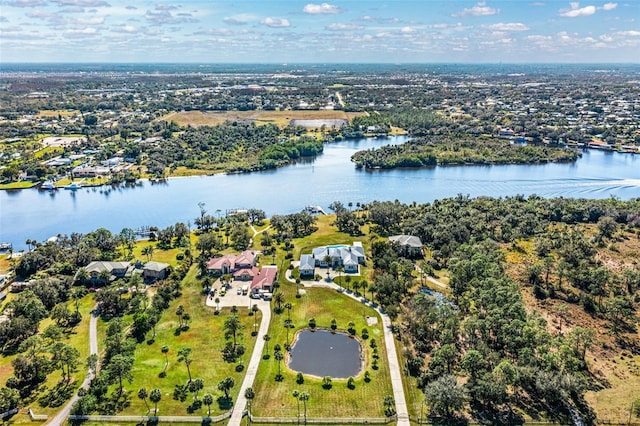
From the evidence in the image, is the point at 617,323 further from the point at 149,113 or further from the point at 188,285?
the point at 149,113

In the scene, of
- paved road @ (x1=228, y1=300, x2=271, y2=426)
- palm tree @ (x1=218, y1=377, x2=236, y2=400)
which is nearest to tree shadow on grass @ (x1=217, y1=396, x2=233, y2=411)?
palm tree @ (x1=218, y1=377, x2=236, y2=400)

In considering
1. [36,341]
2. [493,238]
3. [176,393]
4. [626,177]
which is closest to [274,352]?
[176,393]

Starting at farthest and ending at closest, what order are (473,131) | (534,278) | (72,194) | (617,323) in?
(473,131) → (72,194) → (534,278) → (617,323)

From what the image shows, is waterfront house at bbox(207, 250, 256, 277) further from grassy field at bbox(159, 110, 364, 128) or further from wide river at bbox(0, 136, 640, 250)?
grassy field at bbox(159, 110, 364, 128)

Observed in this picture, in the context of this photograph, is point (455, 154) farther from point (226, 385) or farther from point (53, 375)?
point (53, 375)

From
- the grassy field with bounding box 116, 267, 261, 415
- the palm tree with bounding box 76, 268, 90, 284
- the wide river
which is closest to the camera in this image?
the grassy field with bounding box 116, 267, 261, 415
